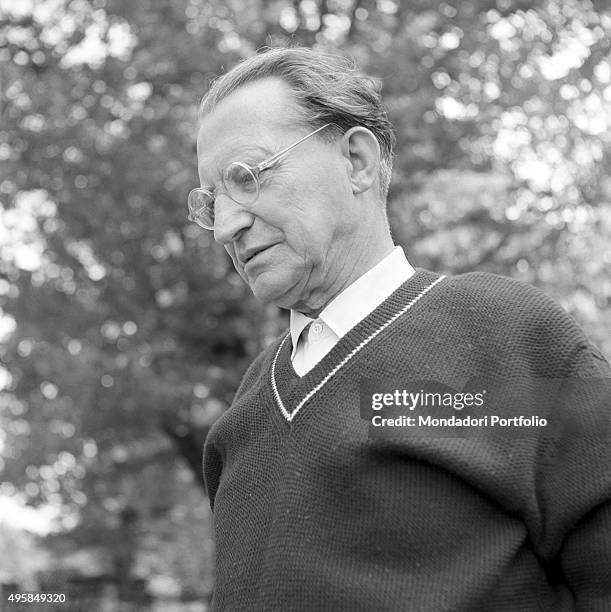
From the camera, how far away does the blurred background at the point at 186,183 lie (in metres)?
6.47

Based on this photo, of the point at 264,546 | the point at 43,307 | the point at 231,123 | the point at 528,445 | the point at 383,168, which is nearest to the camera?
the point at 528,445

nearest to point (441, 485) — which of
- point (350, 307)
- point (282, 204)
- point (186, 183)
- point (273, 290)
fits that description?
point (350, 307)

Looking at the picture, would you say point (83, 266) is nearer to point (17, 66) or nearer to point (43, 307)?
point (43, 307)

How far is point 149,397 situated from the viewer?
20.9ft

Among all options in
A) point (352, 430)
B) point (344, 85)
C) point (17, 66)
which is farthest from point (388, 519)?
point (17, 66)

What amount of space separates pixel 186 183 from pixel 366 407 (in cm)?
518

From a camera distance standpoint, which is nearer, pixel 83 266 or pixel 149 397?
pixel 149 397

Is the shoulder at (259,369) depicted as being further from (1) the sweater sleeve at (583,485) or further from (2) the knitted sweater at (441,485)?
(1) the sweater sleeve at (583,485)

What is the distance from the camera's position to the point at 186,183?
6.54 meters

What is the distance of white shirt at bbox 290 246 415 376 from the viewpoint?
174cm

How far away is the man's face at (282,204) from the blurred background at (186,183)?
4528 mm

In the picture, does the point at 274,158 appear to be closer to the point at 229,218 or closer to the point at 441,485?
the point at 229,218

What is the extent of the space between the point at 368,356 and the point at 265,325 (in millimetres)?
5847

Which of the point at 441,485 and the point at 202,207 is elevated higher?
the point at 202,207
